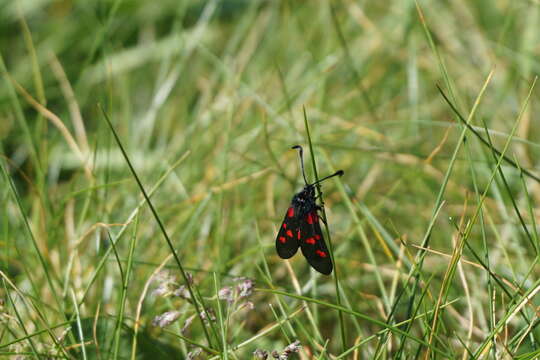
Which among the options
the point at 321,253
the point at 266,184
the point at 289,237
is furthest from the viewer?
the point at 266,184

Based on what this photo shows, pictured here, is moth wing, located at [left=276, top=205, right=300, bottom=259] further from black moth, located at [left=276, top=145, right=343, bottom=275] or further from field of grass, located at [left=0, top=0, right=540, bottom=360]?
field of grass, located at [left=0, top=0, right=540, bottom=360]

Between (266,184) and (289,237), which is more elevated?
(289,237)

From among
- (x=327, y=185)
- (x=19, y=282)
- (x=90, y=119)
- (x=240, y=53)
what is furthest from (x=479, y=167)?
(x=90, y=119)

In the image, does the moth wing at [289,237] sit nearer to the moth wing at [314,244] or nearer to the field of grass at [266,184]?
the moth wing at [314,244]

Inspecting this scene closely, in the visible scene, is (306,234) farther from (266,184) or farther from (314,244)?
(266,184)

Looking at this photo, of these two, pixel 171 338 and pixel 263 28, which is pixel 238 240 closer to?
pixel 171 338

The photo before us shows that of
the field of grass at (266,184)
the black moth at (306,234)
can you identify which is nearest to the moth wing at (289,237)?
the black moth at (306,234)

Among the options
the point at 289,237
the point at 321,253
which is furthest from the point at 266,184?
the point at 321,253

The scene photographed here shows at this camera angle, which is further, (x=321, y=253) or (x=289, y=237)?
(x=289, y=237)
